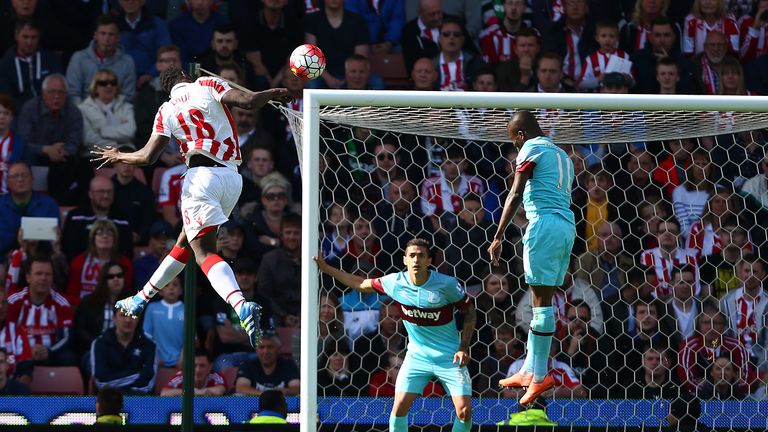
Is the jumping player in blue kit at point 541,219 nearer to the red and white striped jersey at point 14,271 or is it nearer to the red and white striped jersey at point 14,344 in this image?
the red and white striped jersey at point 14,344

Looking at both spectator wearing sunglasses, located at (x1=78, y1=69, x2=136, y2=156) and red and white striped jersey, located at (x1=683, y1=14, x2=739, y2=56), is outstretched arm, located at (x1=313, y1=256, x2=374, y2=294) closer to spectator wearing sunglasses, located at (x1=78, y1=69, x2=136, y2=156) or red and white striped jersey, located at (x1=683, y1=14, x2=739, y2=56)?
spectator wearing sunglasses, located at (x1=78, y1=69, x2=136, y2=156)

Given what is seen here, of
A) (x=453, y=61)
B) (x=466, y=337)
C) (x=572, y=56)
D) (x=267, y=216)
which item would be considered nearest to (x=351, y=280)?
(x=466, y=337)

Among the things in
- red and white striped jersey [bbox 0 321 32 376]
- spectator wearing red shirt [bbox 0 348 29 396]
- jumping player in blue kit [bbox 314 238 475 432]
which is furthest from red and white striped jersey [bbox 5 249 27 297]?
jumping player in blue kit [bbox 314 238 475 432]

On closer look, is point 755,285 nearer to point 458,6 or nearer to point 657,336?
point 657,336

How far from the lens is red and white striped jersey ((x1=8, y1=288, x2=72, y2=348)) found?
11164 millimetres

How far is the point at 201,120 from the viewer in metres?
8.12

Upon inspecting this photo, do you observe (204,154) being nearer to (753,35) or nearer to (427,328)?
(427,328)

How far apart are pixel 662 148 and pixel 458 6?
9.52 ft

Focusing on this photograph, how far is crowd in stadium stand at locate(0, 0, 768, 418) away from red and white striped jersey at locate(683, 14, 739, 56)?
1.3 inches

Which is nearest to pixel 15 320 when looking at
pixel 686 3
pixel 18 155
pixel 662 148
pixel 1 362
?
pixel 1 362

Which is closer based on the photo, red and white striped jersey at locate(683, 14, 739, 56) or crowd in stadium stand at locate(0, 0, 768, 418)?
crowd in stadium stand at locate(0, 0, 768, 418)

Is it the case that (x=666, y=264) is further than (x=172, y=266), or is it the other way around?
(x=666, y=264)

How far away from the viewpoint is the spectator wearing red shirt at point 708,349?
10.3 meters

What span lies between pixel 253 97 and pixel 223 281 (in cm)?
103
